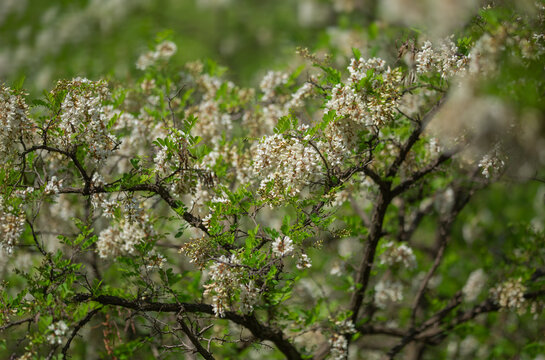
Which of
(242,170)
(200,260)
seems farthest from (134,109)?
(200,260)

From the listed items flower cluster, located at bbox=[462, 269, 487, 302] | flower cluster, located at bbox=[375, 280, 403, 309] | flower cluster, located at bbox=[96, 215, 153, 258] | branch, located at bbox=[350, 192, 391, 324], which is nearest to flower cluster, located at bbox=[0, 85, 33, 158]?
flower cluster, located at bbox=[96, 215, 153, 258]

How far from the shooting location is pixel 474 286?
6332 mm

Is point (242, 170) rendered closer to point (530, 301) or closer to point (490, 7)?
point (490, 7)

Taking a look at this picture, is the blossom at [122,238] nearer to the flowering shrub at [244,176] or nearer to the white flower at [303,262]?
the flowering shrub at [244,176]

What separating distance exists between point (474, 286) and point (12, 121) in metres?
5.12

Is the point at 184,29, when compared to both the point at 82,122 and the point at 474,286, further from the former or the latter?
the point at 82,122

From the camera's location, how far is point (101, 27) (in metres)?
14.0

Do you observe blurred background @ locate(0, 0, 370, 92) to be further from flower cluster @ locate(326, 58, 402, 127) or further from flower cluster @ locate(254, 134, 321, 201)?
flower cluster @ locate(254, 134, 321, 201)

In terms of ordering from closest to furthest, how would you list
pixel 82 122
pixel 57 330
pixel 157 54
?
1. pixel 57 330
2. pixel 82 122
3. pixel 157 54

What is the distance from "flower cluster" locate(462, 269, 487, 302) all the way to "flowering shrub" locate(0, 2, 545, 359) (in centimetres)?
43

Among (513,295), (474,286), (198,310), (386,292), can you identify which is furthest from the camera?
(474,286)

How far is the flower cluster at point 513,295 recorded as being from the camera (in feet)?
16.5

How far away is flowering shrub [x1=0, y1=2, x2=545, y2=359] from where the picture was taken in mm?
3375

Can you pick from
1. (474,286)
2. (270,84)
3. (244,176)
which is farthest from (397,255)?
(270,84)
